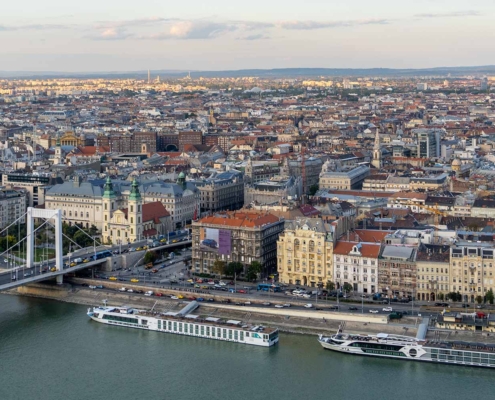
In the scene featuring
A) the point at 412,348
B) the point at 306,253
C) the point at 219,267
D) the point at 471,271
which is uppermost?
the point at 306,253

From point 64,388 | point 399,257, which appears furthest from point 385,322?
point 64,388

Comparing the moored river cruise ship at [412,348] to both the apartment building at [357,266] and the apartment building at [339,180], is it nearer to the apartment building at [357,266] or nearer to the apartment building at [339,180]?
the apartment building at [357,266]

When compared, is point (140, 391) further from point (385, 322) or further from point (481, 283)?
point (481, 283)

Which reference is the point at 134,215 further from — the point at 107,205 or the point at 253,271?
the point at 253,271

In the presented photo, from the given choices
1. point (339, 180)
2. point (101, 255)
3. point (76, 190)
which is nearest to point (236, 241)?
point (101, 255)

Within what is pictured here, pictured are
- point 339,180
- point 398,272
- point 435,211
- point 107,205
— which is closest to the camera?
point 398,272

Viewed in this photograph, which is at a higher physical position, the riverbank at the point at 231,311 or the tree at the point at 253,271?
the tree at the point at 253,271

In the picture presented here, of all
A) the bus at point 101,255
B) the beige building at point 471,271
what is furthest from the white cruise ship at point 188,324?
the beige building at point 471,271

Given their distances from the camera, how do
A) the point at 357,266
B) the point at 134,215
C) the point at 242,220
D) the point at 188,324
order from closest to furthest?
the point at 188,324
the point at 357,266
the point at 242,220
the point at 134,215
